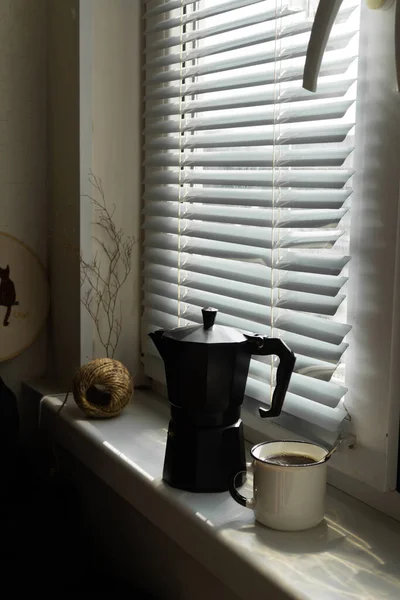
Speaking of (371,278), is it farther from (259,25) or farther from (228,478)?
(259,25)

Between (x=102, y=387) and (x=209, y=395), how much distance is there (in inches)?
18.2

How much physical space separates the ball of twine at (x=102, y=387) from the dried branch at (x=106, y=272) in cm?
17

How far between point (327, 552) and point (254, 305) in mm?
457

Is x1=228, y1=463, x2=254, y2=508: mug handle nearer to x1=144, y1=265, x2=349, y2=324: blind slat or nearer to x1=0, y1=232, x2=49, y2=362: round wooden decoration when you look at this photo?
x1=144, y1=265, x2=349, y2=324: blind slat

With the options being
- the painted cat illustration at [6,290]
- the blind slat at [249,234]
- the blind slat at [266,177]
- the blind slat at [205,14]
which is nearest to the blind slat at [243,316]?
the blind slat at [249,234]

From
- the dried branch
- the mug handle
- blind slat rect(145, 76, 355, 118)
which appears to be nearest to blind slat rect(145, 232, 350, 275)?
the dried branch

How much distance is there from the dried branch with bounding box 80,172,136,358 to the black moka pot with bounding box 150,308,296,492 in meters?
0.53

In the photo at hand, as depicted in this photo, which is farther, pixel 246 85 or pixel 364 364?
pixel 246 85

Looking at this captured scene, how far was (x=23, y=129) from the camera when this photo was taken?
5.97ft

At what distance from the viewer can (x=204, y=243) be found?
1.44 meters

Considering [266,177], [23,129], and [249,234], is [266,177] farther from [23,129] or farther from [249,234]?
[23,129]

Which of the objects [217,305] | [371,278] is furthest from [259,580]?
[217,305]

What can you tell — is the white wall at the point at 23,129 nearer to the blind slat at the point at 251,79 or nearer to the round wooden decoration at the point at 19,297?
the round wooden decoration at the point at 19,297

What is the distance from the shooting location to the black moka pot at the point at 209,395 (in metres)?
1.13
